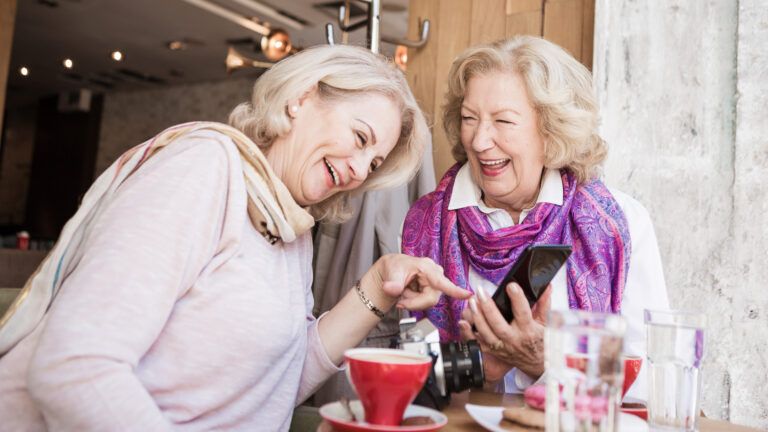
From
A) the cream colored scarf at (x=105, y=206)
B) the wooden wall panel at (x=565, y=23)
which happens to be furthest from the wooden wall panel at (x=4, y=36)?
the cream colored scarf at (x=105, y=206)

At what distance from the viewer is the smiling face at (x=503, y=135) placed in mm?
1612

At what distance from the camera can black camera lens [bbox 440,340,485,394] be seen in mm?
998

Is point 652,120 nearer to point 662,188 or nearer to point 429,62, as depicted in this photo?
point 662,188

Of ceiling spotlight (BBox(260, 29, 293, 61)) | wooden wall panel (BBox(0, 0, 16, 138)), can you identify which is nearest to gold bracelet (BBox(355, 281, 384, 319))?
ceiling spotlight (BBox(260, 29, 293, 61))

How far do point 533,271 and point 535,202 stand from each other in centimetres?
61

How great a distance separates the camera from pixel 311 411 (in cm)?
129

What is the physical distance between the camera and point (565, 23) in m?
2.15

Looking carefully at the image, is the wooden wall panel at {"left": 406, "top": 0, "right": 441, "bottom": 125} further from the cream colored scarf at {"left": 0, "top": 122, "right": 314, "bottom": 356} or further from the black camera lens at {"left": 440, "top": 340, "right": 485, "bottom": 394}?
the black camera lens at {"left": 440, "top": 340, "right": 485, "bottom": 394}

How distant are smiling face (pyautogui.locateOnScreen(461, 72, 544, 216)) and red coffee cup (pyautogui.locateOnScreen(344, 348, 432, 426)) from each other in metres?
0.93

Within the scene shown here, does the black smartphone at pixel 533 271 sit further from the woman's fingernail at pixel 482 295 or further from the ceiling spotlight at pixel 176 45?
the ceiling spotlight at pixel 176 45

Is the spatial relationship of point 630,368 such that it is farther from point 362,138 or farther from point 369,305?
point 362,138

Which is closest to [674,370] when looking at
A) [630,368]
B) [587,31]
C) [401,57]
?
[630,368]

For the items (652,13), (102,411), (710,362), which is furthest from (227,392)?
(652,13)

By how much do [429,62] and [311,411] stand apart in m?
1.53
